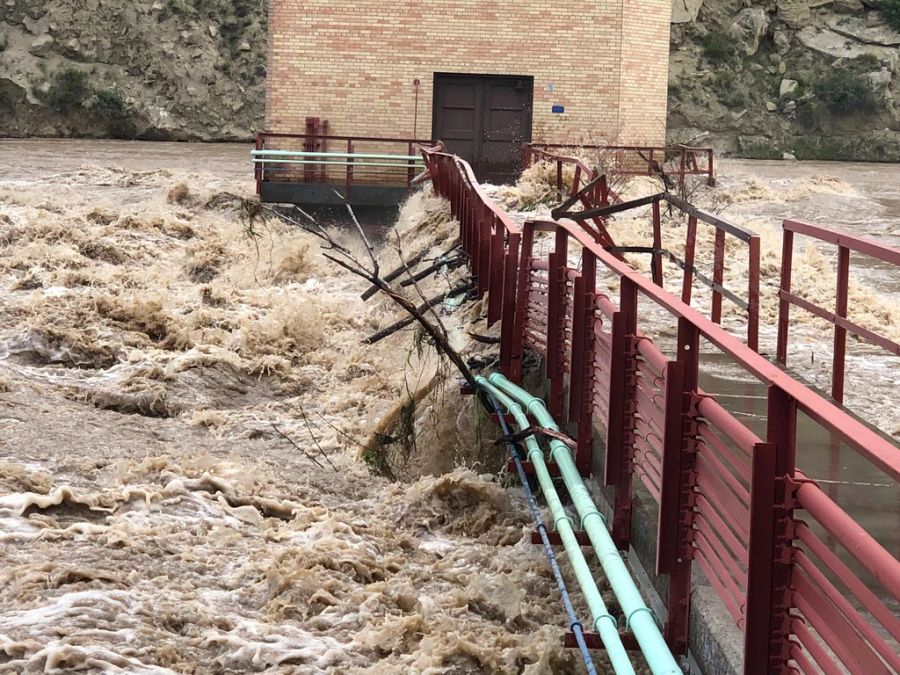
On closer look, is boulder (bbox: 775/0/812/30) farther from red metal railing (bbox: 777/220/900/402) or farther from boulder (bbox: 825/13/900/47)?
red metal railing (bbox: 777/220/900/402)

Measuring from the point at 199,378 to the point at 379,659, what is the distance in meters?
8.42

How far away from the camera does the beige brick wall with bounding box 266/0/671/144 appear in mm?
26250

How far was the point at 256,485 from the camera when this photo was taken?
814 cm

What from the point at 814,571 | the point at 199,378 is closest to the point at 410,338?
the point at 199,378

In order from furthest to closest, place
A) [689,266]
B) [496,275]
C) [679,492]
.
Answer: [496,275] → [689,266] → [679,492]

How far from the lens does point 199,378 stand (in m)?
13.6

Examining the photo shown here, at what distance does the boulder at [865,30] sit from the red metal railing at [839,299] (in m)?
51.6

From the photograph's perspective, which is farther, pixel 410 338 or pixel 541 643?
pixel 410 338

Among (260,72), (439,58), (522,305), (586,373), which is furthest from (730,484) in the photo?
(260,72)

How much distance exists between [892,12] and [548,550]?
55408 mm

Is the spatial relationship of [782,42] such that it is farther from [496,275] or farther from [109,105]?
[496,275]

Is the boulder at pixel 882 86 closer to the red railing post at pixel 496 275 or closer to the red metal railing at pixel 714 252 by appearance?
the red metal railing at pixel 714 252

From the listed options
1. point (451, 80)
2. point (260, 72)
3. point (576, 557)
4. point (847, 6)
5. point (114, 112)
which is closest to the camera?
point (576, 557)

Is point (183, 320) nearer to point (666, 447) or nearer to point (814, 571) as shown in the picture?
point (666, 447)
